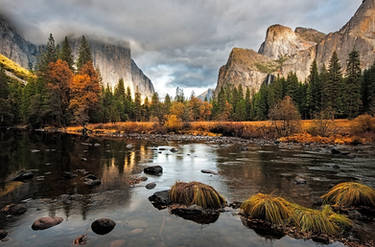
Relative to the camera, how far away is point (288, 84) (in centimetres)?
7800

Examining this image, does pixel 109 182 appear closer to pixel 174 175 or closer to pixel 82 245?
pixel 174 175

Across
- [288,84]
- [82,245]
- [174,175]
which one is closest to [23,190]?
[82,245]

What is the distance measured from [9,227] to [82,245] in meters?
2.58

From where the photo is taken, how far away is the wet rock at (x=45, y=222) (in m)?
5.93

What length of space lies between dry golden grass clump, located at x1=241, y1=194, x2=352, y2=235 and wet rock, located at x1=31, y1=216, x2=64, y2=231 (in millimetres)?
5933

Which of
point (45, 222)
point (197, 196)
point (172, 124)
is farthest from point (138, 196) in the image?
point (172, 124)

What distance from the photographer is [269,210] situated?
6.48 m

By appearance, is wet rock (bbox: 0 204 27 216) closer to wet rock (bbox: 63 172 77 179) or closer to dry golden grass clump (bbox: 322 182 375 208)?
wet rock (bbox: 63 172 77 179)

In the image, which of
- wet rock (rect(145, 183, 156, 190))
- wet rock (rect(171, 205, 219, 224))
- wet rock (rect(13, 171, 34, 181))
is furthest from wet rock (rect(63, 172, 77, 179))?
wet rock (rect(171, 205, 219, 224))

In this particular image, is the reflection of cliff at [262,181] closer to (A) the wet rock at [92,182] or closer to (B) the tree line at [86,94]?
(A) the wet rock at [92,182]

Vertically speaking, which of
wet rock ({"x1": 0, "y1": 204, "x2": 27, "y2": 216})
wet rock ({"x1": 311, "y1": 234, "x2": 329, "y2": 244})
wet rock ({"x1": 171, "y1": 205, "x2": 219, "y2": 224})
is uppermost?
wet rock ({"x1": 0, "y1": 204, "x2": 27, "y2": 216})

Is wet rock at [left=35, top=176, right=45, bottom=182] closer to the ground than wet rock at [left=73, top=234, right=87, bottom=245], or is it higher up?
higher up

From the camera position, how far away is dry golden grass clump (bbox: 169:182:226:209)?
7.53 m

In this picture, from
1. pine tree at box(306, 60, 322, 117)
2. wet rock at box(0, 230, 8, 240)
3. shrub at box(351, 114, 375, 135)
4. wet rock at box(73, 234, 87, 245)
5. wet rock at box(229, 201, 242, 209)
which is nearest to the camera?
wet rock at box(73, 234, 87, 245)
